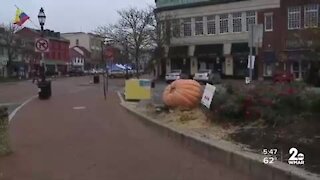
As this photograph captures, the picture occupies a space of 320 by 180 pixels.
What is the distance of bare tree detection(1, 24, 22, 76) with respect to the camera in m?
92.8

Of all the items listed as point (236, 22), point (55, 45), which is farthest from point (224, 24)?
point (55, 45)

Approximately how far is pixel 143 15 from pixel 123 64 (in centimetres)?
2153

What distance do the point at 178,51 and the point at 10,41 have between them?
3380cm

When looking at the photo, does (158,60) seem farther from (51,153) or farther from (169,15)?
(51,153)

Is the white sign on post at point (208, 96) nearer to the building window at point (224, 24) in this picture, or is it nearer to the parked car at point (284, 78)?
the parked car at point (284, 78)

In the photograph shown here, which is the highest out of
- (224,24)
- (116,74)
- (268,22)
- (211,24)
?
(211,24)

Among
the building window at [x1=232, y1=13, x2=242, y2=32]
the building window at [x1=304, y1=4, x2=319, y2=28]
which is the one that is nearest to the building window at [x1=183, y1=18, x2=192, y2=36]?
the building window at [x1=232, y1=13, x2=242, y2=32]

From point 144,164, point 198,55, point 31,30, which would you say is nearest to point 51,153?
point 144,164

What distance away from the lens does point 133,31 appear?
70.0 metres

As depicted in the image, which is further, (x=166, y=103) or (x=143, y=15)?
(x=143, y=15)

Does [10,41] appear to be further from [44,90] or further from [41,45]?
[41,45]

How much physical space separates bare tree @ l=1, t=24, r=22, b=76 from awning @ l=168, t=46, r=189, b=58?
104ft

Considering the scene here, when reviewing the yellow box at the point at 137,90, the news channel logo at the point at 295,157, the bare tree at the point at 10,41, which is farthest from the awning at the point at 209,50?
the news channel logo at the point at 295,157

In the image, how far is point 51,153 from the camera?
11375 millimetres
